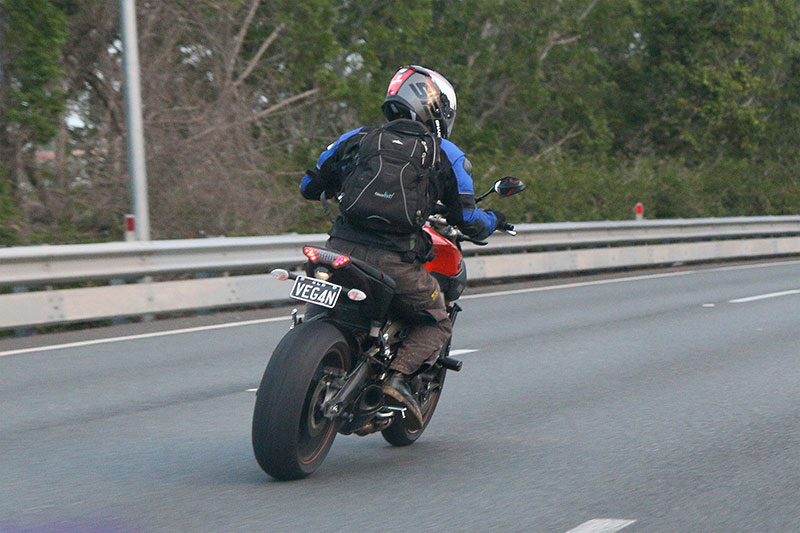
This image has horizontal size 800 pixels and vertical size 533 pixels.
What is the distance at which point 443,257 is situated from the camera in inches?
248

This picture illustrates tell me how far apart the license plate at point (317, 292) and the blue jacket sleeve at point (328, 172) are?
0.76 meters

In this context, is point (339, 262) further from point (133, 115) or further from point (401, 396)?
point (133, 115)

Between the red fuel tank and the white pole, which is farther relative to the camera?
the white pole

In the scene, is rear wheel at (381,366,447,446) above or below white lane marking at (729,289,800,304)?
above

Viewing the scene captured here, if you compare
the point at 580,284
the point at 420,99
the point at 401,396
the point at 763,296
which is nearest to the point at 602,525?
the point at 401,396

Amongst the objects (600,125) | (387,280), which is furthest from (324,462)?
(600,125)

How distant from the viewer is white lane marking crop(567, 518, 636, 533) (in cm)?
494

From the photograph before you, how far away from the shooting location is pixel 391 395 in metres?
5.87

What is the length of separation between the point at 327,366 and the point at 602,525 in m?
1.39

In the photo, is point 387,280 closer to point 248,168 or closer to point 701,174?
point 248,168

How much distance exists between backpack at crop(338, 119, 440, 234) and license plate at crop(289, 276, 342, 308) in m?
0.41

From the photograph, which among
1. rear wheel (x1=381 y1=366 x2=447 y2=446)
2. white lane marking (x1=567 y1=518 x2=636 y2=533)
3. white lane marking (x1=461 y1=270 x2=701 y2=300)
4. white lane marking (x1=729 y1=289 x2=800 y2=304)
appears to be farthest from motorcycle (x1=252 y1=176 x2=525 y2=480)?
white lane marking (x1=461 y1=270 x2=701 y2=300)

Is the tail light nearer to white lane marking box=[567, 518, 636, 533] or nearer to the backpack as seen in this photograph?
the backpack

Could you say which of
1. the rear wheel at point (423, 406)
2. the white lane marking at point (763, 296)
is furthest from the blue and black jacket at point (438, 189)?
the white lane marking at point (763, 296)
